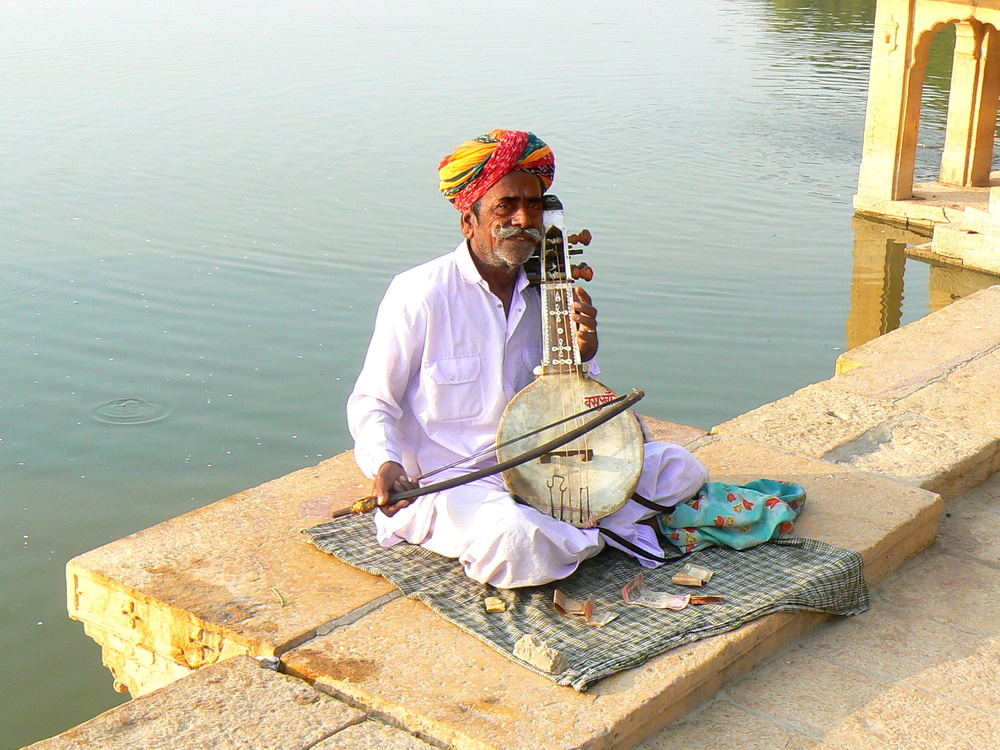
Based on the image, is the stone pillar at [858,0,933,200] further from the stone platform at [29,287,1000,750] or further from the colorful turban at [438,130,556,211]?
the colorful turban at [438,130,556,211]

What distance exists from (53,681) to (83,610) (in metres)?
1.04

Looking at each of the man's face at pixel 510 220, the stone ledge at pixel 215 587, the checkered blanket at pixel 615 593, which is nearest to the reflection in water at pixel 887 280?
the checkered blanket at pixel 615 593

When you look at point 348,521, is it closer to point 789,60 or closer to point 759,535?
point 759,535

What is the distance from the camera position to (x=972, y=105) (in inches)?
394

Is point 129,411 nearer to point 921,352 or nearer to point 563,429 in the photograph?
point 563,429

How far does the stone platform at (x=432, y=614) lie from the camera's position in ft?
8.20

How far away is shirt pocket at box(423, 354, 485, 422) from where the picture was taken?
304cm

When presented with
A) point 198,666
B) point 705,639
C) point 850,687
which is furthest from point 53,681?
point 850,687

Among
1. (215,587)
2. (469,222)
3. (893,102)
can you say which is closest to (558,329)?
(469,222)

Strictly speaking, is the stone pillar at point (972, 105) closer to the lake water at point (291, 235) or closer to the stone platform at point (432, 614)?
the lake water at point (291, 235)

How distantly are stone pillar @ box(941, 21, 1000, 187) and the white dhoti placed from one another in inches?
300

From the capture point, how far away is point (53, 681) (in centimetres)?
395

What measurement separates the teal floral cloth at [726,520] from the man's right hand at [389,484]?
730 mm

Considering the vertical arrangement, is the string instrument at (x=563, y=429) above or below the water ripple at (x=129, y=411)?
above
